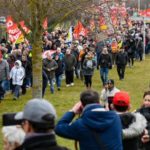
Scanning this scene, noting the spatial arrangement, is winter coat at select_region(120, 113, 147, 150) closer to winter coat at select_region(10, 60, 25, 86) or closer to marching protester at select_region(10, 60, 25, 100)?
marching protester at select_region(10, 60, 25, 100)

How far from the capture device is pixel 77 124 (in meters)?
5.19

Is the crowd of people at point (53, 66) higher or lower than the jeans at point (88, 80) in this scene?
higher

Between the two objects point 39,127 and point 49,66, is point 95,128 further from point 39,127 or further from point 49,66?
point 49,66

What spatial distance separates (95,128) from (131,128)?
2.94 feet

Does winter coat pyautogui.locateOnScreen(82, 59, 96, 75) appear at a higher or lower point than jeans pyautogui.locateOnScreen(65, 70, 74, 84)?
higher

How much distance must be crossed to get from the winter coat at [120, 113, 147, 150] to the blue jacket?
1.98 feet

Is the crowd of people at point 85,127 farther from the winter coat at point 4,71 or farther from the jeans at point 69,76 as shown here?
the jeans at point 69,76

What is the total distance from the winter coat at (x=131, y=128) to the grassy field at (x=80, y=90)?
534 cm

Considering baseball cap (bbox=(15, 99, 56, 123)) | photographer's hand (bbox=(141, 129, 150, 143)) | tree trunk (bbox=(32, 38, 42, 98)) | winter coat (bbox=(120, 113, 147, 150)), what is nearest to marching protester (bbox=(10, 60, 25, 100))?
tree trunk (bbox=(32, 38, 42, 98))

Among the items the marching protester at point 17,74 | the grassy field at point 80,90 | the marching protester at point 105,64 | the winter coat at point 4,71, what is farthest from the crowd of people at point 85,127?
the marching protester at point 105,64

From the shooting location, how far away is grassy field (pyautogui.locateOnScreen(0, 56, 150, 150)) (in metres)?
16.8

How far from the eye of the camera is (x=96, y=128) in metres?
5.11

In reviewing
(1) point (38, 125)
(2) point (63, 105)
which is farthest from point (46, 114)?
(2) point (63, 105)

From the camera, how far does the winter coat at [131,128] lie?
5.86 m
